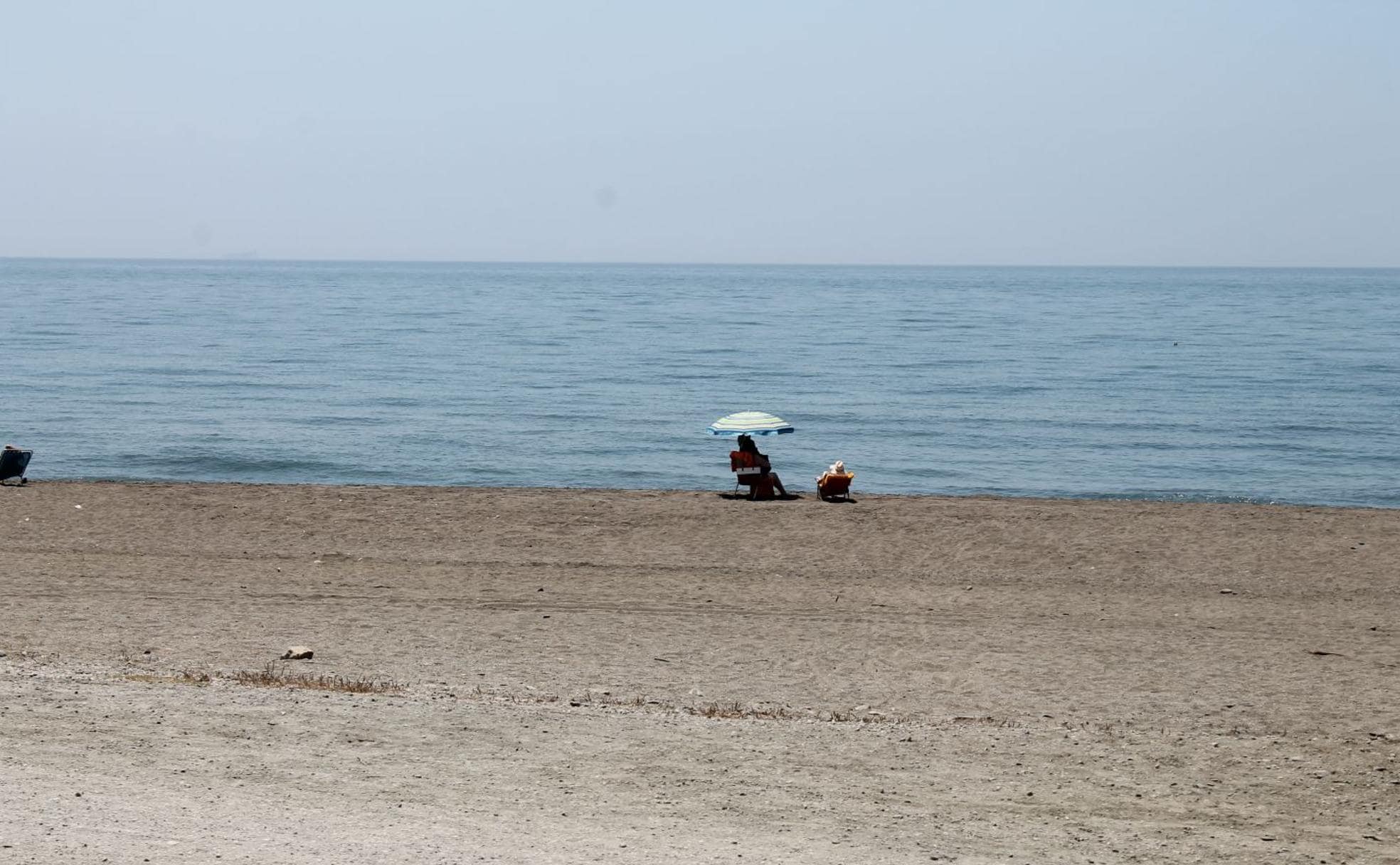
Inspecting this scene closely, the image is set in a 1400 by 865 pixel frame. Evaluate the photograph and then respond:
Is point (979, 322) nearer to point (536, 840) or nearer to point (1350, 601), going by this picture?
point (1350, 601)

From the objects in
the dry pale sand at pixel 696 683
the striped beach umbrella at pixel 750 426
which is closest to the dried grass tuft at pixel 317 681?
the dry pale sand at pixel 696 683

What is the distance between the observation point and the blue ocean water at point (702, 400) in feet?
90.0

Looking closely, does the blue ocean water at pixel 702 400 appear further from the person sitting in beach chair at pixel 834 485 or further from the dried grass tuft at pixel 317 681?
the dried grass tuft at pixel 317 681

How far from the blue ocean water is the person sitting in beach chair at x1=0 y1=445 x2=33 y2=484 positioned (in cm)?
425

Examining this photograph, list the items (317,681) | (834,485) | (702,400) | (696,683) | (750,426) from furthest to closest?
(702,400)
(750,426)
(834,485)
(696,683)
(317,681)

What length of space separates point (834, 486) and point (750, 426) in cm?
191

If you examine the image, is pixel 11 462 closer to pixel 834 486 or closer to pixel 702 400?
pixel 834 486

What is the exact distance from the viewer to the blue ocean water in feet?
90.0

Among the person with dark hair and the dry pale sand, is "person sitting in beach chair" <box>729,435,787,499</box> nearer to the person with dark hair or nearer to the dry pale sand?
the person with dark hair

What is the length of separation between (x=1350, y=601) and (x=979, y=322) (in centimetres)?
7073

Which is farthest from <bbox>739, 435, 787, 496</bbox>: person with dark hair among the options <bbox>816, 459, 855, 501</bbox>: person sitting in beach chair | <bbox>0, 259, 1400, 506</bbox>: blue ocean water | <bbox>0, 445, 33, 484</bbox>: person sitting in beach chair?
<bbox>0, 445, 33, 484</bbox>: person sitting in beach chair

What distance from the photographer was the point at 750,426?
2200 centimetres

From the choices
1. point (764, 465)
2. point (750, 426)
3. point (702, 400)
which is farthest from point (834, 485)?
point (702, 400)

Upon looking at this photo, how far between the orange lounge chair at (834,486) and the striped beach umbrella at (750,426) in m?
1.36
